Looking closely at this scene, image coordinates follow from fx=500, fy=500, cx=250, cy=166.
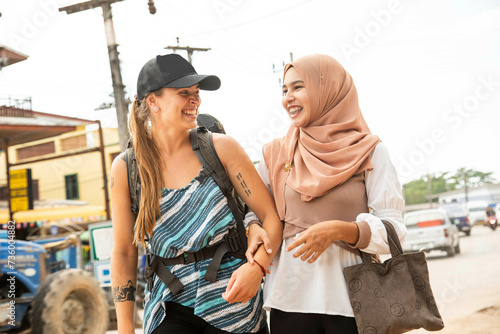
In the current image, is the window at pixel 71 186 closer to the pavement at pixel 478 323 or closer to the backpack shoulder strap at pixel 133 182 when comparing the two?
the pavement at pixel 478 323

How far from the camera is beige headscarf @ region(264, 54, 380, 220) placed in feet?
6.81

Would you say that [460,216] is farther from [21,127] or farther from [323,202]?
[323,202]

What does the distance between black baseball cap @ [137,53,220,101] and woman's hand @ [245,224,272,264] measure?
0.65 metres

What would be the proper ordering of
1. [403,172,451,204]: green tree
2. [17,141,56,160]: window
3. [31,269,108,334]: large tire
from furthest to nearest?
[403,172,451,204]: green tree, [17,141,56,160]: window, [31,269,108,334]: large tire

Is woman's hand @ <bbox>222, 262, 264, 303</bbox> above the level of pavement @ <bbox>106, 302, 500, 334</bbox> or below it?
above

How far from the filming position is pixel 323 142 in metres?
2.22

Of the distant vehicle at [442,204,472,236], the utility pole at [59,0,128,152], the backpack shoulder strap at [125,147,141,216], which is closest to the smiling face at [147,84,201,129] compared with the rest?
the backpack shoulder strap at [125,147,141,216]

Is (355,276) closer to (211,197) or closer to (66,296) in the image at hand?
(211,197)

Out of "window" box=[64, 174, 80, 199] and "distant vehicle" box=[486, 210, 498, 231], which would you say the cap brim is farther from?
"window" box=[64, 174, 80, 199]

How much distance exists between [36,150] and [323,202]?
22.9 m

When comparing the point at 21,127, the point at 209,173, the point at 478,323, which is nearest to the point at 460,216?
the point at 478,323

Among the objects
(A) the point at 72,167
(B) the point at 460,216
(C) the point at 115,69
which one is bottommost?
(B) the point at 460,216

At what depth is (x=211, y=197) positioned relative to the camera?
80.3 inches

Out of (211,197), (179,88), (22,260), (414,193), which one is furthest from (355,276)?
(414,193)
